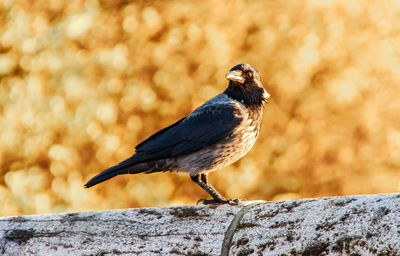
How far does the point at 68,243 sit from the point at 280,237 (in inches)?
48.1

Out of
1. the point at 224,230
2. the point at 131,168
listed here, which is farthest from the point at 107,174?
the point at 224,230

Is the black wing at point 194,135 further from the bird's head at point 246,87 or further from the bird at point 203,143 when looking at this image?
the bird's head at point 246,87

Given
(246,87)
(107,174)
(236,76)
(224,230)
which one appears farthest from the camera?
(246,87)

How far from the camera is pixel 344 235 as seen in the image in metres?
2.55

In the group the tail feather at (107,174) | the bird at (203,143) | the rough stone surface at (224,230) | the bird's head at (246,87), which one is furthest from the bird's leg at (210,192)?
the bird's head at (246,87)

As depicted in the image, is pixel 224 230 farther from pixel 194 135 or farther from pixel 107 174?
pixel 107 174

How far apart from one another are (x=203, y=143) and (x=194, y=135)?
0.31 ft

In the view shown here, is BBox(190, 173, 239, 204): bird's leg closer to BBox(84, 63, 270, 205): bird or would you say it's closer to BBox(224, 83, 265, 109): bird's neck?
BBox(84, 63, 270, 205): bird

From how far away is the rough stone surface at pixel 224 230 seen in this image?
2.53 meters

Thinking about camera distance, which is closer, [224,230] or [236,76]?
[224,230]

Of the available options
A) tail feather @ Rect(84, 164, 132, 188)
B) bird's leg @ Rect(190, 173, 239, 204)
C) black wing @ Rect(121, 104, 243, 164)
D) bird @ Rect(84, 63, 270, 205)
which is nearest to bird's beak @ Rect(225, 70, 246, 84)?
bird @ Rect(84, 63, 270, 205)

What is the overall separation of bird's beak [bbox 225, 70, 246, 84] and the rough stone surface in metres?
1.00

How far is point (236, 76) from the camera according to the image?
13.1 feet

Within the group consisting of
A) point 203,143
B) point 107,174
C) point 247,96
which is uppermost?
point 247,96
